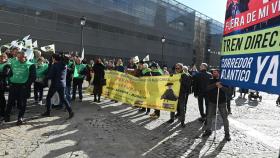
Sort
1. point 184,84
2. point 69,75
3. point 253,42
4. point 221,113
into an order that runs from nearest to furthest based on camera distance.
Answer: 1. point 253,42
2. point 221,113
3. point 184,84
4. point 69,75

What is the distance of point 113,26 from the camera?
186 feet

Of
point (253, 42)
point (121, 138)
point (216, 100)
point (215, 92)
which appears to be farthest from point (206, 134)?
point (253, 42)

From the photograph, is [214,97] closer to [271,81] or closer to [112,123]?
[112,123]

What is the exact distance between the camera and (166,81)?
12117 millimetres

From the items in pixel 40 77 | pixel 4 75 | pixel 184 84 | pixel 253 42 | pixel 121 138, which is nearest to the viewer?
pixel 253 42

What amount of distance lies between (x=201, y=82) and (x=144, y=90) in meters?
2.03

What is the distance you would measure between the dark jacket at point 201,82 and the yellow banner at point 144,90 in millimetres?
1145

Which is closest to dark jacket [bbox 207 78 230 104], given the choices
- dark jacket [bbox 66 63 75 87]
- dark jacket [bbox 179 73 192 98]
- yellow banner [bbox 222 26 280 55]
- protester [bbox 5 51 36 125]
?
dark jacket [bbox 179 73 192 98]

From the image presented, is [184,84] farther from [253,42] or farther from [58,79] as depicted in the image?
[253,42]

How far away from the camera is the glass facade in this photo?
135 feet

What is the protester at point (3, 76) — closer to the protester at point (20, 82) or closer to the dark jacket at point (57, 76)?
the protester at point (20, 82)

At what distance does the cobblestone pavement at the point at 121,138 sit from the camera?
311 inches

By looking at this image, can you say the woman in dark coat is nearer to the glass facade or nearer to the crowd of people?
the crowd of people

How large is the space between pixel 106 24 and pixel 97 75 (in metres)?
40.3
